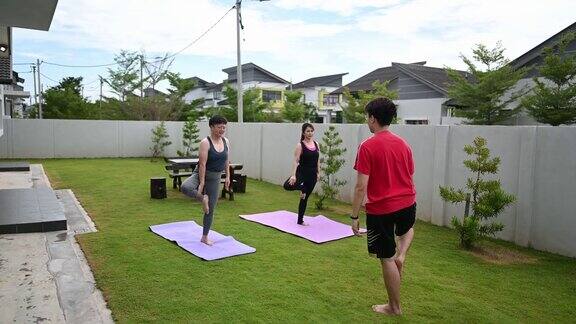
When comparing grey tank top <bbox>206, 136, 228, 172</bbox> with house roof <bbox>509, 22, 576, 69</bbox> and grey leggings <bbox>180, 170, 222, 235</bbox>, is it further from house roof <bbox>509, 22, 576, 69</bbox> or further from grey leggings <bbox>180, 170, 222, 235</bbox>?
house roof <bbox>509, 22, 576, 69</bbox>

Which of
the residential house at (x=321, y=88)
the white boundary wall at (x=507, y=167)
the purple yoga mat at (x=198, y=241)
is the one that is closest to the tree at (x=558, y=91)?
the white boundary wall at (x=507, y=167)

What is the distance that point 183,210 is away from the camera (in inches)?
294

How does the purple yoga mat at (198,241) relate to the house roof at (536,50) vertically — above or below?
below

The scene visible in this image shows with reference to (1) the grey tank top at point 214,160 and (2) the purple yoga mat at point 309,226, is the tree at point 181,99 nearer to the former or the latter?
(2) the purple yoga mat at point 309,226

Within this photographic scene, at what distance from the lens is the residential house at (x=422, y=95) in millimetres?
19578

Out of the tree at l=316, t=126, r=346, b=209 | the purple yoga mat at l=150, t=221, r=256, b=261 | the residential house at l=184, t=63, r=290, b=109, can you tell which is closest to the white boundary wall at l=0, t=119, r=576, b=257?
the tree at l=316, t=126, r=346, b=209

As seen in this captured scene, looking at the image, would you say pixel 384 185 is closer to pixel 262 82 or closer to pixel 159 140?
pixel 159 140

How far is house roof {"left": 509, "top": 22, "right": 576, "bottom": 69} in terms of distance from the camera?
14988mm

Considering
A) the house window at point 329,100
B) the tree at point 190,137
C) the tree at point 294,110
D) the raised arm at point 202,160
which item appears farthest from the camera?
the house window at point 329,100

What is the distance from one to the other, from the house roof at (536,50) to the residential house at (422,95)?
2.99 metres

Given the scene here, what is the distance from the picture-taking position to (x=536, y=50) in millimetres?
16094

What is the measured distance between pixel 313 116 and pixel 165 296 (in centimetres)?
2657

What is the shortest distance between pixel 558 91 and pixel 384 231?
13372mm

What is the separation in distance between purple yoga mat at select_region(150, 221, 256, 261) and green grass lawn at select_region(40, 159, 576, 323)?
13 centimetres
